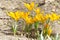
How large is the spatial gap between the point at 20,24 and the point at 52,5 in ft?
3.51

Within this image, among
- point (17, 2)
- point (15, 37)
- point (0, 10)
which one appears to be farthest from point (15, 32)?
point (17, 2)

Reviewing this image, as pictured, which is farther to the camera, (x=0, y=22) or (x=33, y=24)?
(x=0, y=22)

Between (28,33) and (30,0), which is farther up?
(30,0)

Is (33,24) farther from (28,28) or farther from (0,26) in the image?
(0,26)

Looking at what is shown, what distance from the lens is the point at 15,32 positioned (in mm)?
4281

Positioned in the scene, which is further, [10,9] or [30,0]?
[30,0]

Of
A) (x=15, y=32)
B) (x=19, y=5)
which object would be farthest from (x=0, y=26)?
(x=19, y=5)

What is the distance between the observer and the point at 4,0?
5.92m

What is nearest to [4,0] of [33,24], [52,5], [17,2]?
[17,2]

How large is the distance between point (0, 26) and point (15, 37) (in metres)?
0.59

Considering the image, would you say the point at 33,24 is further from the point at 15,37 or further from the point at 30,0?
the point at 30,0

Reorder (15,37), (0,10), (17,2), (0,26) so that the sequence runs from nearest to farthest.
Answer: (15,37) → (0,26) → (0,10) → (17,2)

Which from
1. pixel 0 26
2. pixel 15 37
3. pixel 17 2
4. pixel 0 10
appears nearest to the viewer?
pixel 15 37

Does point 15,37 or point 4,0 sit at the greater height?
point 4,0
